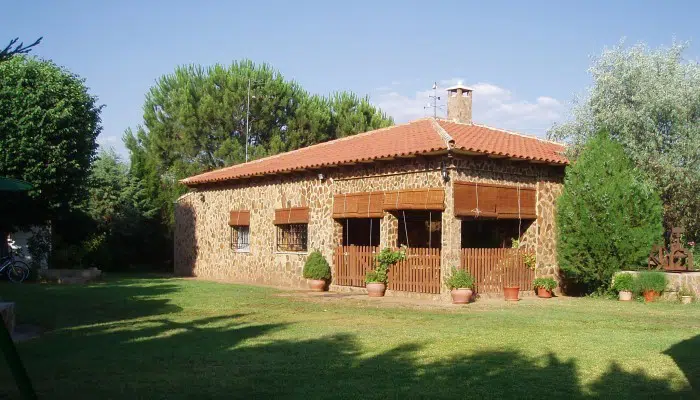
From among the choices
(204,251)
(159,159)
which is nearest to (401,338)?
(204,251)

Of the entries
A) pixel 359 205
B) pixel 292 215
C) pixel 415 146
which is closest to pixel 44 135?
pixel 292 215

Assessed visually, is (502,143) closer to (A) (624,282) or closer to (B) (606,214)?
(B) (606,214)

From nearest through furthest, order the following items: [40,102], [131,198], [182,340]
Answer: [182,340]
[40,102]
[131,198]

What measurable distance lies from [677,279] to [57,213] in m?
17.4

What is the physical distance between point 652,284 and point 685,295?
0.83 meters

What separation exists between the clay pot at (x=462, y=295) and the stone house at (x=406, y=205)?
49cm

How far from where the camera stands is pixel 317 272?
19.4m

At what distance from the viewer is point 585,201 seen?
1720 cm

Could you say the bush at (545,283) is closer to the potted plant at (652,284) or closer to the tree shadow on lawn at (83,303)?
the potted plant at (652,284)

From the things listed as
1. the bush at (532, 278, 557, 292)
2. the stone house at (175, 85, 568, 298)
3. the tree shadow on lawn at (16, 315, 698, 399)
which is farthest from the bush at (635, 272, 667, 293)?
the tree shadow on lawn at (16, 315, 698, 399)

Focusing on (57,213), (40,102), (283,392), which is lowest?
(283,392)

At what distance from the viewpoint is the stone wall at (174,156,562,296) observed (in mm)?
16688

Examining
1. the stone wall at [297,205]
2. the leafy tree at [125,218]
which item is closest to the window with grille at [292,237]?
the stone wall at [297,205]

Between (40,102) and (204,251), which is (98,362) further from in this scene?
(204,251)
